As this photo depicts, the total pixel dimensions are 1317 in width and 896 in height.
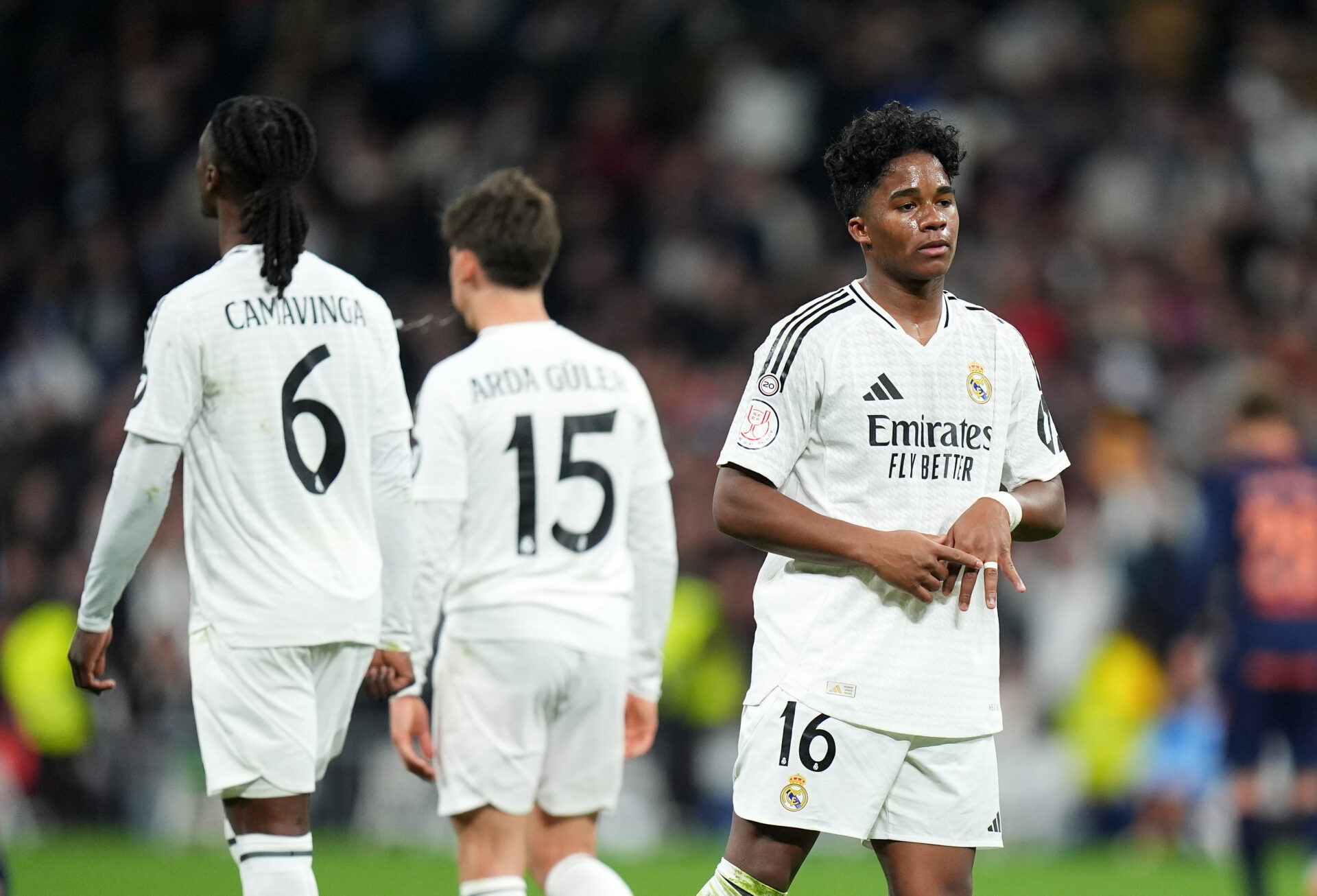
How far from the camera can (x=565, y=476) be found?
4984mm

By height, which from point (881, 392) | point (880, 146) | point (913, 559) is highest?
point (880, 146)

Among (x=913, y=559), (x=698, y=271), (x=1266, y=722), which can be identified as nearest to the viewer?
(x=913, y=559)

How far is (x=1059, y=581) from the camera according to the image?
11.9 metres

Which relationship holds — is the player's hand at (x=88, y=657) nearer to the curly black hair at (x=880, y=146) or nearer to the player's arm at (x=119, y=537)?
the player's arm at (x=119, y=537)

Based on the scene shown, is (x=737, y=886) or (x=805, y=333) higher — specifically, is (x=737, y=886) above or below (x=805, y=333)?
below

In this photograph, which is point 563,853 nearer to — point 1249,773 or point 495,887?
point 495,887

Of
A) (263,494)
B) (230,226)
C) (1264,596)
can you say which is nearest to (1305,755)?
(1264,596)

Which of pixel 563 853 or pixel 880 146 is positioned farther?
pixel 563 853

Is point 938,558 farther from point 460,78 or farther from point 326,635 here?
point 460,78

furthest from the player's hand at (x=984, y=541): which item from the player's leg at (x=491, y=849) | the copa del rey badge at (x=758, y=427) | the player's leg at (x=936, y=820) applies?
the player's leg at (x=491, y=849)

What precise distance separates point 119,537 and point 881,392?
6.29 feet

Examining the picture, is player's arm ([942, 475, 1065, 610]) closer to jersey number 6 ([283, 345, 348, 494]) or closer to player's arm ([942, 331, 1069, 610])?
player's arm ([942, 331, 1069, 610])

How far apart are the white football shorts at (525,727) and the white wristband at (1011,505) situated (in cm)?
120

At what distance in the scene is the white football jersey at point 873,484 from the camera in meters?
4.29
